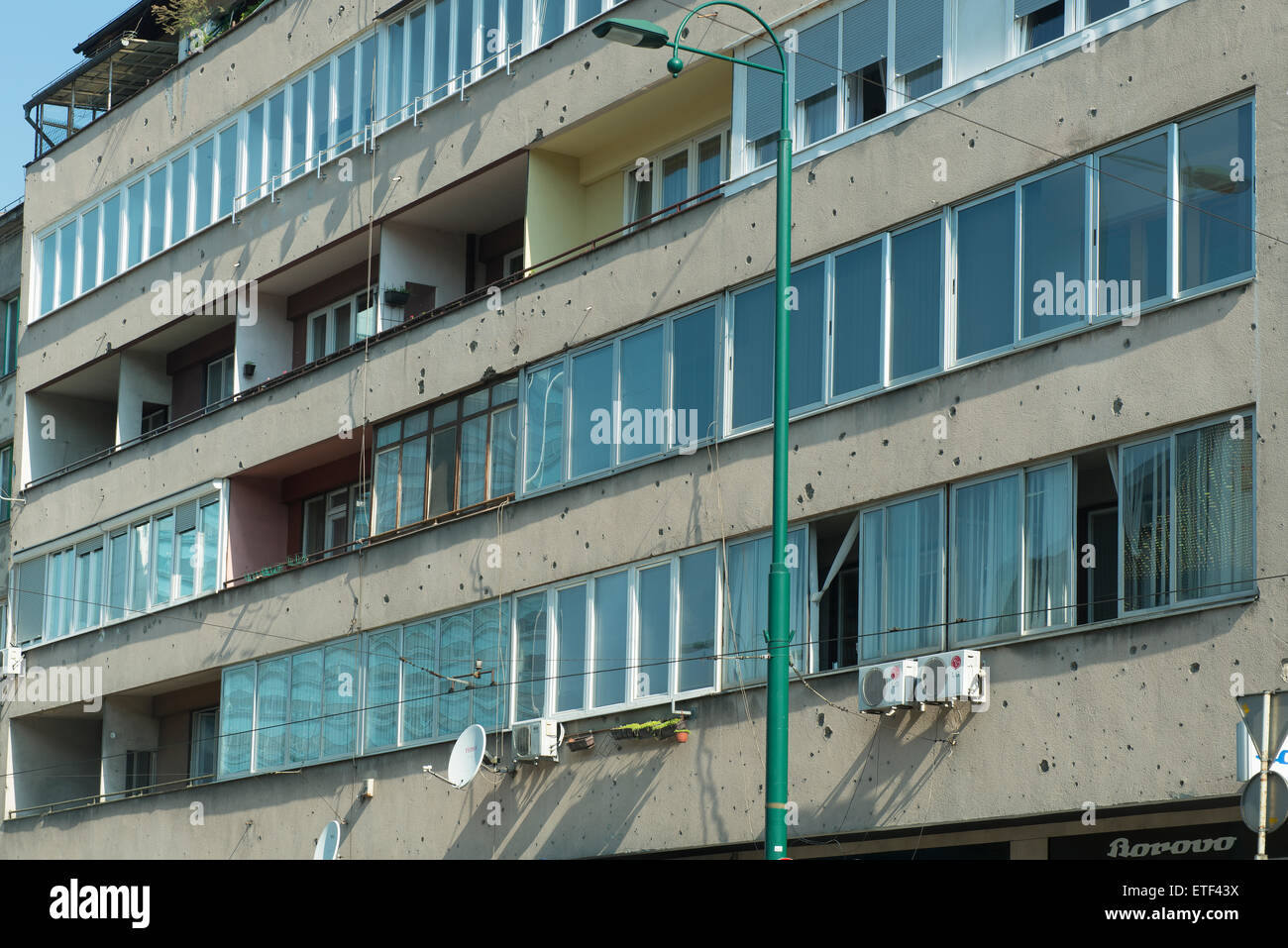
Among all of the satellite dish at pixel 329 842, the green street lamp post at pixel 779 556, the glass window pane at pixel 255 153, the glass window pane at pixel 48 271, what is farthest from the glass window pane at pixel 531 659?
the glass window pane at pixel 48 271

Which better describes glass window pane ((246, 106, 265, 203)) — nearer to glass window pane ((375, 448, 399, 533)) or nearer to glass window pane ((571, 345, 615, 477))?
glass window pane ((375, 448, 399, 533))

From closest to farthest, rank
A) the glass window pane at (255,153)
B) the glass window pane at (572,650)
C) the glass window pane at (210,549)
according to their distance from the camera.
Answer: the glass window pane at (572,650) < the glass window pane at (210,549) < the glass window pane at (255,153)

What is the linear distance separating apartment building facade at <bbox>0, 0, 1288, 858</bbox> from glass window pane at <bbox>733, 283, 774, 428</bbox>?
0.22ft

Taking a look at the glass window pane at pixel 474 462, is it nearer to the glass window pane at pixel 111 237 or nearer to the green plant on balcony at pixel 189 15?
the glass window pane at pixel 111 237

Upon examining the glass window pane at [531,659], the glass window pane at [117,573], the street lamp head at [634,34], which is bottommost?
the glass window pane at [531,659]

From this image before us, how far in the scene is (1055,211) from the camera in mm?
19266

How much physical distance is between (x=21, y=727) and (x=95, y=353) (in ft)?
23.7

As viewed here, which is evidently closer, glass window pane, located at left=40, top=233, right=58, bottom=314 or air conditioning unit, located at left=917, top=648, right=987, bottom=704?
air conditioning unit, located at left=917, top=648, right=987, bottom=704

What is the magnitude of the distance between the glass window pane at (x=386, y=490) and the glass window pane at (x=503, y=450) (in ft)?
8.72

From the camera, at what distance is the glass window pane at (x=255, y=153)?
33.1 metres

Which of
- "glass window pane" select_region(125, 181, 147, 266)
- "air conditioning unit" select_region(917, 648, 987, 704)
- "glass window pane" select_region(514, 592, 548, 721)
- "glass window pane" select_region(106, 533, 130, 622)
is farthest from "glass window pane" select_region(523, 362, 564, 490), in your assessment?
"glass window pane" select_region(125, 181, 147, 266)

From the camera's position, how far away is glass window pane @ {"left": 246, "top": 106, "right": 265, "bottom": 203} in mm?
33062
